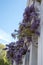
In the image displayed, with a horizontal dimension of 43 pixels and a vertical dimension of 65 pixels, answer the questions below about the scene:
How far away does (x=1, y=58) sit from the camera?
77.6ft

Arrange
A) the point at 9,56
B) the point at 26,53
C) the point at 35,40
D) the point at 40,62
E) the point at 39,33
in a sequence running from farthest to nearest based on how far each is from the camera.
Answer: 1. the point at 9,56
2. the point at 26,53
3. the point at 35,40
4. the point at 39,33
5. the point at 40,62

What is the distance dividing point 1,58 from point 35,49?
16243mm

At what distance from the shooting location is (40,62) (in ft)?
21.6

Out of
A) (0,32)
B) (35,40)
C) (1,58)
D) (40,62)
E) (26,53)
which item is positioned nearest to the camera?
(40,62)

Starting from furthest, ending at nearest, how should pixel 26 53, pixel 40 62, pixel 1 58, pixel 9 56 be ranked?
pixel 1 58 < pixel 9 56 < pixel 26 53 < pixel 40 62

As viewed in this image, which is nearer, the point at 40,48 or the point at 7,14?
the point at 40,48

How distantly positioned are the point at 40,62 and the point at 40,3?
108 inches

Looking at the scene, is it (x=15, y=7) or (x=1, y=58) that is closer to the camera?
(x=15, y=7)

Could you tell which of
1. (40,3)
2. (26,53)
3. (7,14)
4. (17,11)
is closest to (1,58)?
(7,14)

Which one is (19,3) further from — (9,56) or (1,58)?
(1,58)

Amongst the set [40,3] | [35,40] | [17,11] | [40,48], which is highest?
[17,11]

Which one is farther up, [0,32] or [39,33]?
[0,32]

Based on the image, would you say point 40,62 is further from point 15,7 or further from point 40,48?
point 15,7

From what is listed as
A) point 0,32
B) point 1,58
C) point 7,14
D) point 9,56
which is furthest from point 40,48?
point 1,58
